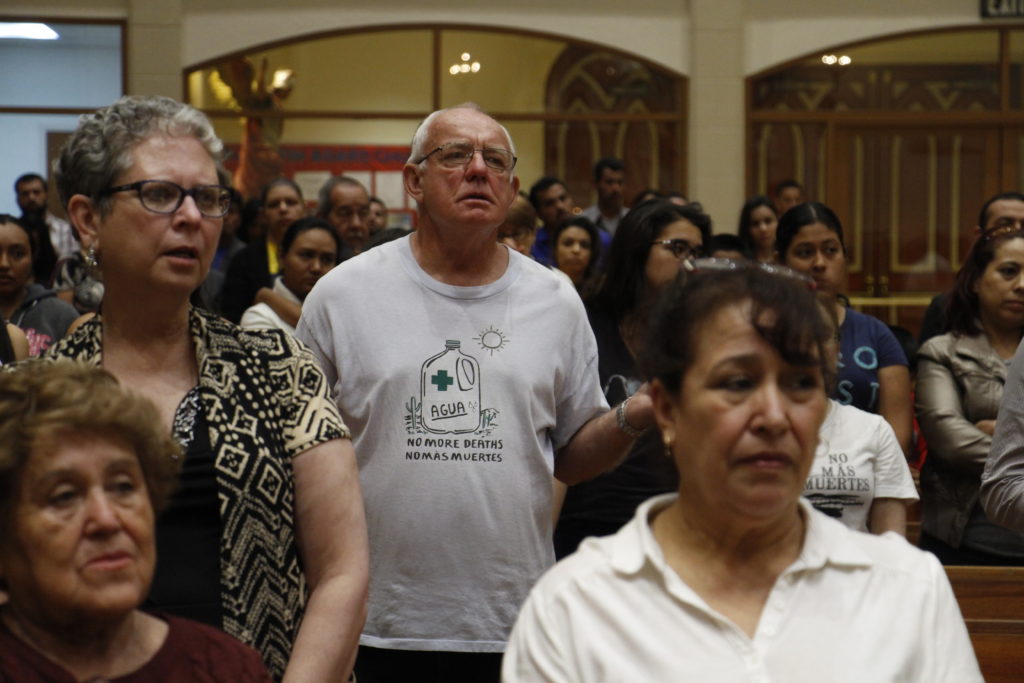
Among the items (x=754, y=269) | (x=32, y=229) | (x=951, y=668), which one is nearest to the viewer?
(x=951, y=668)

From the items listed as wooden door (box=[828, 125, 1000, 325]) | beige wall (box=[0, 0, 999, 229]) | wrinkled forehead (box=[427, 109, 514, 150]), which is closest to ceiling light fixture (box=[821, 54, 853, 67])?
beige wall (box=[0, 0, 999, 229])

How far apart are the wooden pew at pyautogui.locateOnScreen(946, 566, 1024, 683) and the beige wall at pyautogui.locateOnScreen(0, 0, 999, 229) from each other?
956cm

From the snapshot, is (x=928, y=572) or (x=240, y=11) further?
(x=240, y=11)

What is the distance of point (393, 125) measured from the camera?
47.2 feet

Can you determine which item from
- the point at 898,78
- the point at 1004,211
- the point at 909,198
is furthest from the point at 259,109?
the point at 1004,211

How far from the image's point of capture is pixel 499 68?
1445 centimetres

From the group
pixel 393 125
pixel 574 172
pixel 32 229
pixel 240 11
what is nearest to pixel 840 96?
pixel 574 172

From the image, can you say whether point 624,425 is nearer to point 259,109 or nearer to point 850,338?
point 850,338

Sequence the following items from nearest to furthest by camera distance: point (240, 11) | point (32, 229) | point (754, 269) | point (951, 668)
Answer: point (951, 668), point (754, 269), point (32, 229), point (240, 11)

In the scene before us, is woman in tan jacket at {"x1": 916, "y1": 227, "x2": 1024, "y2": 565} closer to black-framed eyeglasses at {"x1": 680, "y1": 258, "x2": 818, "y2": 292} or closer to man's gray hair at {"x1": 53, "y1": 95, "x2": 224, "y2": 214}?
black-framed eyeglasses at {"x1": 680, "y1": 258, "x2": 818, "y2": 292}

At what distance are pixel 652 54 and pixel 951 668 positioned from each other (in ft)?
40.3

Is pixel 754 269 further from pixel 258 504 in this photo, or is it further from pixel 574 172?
pixel 574 172

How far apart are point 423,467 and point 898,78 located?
1166cm

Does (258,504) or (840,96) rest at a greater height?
(840,96)
